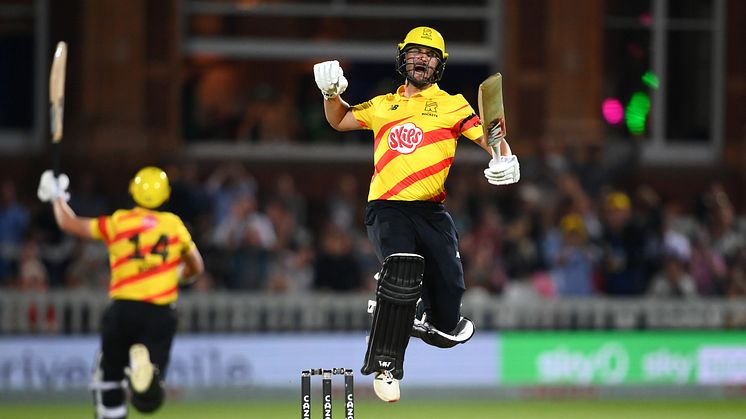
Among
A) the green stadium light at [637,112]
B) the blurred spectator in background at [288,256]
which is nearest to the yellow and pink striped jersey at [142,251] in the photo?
the blurred spectator in background at [288,256]

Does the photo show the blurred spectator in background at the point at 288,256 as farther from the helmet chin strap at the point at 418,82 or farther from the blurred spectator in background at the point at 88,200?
the helmet chin strap at the point at 418,82

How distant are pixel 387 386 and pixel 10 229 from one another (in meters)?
9.42

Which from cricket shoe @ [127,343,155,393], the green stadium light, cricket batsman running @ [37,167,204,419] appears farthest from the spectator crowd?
cricket shoe @ [127,343,155,393]

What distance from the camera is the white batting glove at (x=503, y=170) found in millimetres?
8328

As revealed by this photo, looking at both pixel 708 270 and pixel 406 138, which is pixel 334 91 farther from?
pixel 708 270

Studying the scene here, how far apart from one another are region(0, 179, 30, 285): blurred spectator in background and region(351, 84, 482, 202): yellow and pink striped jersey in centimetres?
891

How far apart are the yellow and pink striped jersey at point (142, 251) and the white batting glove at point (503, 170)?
3628 mm

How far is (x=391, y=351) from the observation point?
28.6 ft

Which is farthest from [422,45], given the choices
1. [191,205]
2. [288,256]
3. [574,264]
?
[191,205]

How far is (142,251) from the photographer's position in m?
11.2

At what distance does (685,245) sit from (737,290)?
3.35 feet

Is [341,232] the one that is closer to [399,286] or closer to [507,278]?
[507,278]

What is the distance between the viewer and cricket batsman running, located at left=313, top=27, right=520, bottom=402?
28.3 ft

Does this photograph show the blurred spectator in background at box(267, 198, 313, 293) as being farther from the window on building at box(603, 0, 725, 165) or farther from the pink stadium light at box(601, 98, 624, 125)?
the window on building at box(603, 0, 725, 165)
